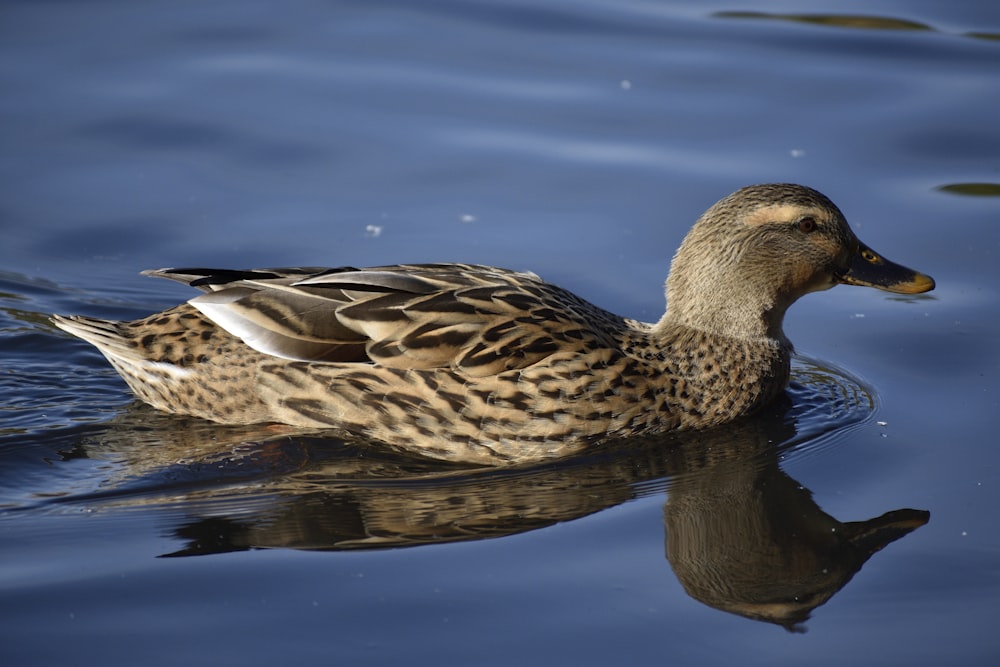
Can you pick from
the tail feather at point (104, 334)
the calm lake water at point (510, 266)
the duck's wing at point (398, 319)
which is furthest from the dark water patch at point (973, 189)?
the tail feather at point (104, 334)

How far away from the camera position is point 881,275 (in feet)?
27.6

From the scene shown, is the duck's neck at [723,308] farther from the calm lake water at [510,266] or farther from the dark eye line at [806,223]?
the calm lake water at [510,266]

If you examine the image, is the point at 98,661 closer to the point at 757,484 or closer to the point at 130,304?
the point at 757,484

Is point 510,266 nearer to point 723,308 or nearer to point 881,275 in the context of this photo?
point 723,308

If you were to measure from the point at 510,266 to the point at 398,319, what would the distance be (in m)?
2.20

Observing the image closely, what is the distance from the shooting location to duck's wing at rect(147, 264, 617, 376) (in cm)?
770

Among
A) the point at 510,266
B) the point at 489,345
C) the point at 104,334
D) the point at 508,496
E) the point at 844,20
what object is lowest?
the point at 508,496

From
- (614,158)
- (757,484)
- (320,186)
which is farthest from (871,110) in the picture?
(757,484)

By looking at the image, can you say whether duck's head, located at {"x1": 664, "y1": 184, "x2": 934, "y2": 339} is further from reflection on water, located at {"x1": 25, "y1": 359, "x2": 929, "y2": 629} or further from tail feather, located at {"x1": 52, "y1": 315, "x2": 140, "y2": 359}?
tail feather, located at {"x1": 52, "y1": 315, "x2": 140, "y2": 359}

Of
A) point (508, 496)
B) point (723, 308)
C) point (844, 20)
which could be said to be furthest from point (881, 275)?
point (844, 20)

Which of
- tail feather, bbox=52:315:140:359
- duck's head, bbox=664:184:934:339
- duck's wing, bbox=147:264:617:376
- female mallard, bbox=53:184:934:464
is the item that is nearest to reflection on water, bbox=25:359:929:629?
female mallard, bbox=53:184:934:464

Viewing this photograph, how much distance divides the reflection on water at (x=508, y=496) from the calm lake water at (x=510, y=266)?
23mm

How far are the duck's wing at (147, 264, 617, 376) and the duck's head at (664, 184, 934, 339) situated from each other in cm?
77

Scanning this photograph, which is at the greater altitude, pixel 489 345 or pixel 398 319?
pixel 398 319
